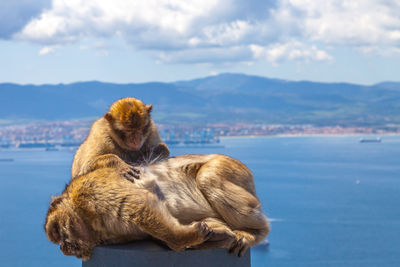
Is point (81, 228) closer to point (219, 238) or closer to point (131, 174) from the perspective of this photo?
point (131, 174)

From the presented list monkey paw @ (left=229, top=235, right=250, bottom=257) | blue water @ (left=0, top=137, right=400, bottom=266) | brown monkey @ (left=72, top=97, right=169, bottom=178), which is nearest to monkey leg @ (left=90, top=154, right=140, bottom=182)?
brown monkey @ (left=72, top=97, right=169, bottom=178)

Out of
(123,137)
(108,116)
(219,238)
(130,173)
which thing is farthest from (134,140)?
(219,238)

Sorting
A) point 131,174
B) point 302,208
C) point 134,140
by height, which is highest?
point 134,140

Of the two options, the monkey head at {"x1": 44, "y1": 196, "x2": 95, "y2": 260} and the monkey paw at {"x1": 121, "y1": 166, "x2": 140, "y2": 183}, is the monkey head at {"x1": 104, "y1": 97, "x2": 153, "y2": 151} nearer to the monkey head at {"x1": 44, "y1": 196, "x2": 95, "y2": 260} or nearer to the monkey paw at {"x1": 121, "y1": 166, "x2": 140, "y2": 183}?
the monkey paw at {"x1": 121, "y1": 166, "x2": 140, "y2": 183}

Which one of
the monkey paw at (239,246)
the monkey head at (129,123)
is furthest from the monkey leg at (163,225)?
the monkey head at (129,123)

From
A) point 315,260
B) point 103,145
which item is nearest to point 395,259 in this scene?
point 315,260

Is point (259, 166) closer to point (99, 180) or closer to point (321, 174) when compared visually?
point (321, 174)

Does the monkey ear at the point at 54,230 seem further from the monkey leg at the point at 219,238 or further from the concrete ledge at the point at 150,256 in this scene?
the monkey leg at the point at 219,238

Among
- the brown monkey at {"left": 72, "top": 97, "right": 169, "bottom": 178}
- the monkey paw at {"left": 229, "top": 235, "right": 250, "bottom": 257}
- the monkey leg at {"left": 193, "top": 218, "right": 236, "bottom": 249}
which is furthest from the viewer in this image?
the brown monkey at {"left": 72, "top": 97, "right": 169, "bottom": 178}
